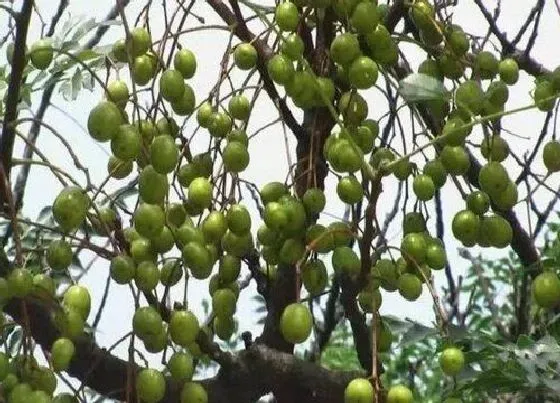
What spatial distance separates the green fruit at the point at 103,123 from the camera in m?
0.79

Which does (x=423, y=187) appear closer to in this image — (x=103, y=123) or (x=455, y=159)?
(x=455, y=159)

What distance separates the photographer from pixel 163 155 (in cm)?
81

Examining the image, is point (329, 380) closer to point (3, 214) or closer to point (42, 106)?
point (3, 214)

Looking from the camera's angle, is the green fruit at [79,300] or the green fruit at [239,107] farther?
the green fruit at [239,107]

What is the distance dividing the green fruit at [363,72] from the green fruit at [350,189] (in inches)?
2.6

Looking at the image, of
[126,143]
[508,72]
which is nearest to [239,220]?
[126,143]

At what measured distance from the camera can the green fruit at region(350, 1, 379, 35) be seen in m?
0.87

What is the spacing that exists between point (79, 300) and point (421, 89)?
273 mm

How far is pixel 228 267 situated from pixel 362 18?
209 millimetres

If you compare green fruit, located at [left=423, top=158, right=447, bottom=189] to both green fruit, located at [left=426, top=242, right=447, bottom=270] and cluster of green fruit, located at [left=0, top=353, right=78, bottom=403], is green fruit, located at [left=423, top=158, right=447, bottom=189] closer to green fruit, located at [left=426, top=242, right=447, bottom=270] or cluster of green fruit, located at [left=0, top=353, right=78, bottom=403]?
green fruit, located at [left=426, top=242, right=447, bottom=270]

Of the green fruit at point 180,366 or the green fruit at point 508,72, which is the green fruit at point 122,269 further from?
the green fruit at point 508,72

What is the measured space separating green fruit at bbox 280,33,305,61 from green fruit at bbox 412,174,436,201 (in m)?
0.12

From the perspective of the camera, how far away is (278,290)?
3.22 ft

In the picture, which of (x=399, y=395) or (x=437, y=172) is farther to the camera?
(x=437, y=172)
